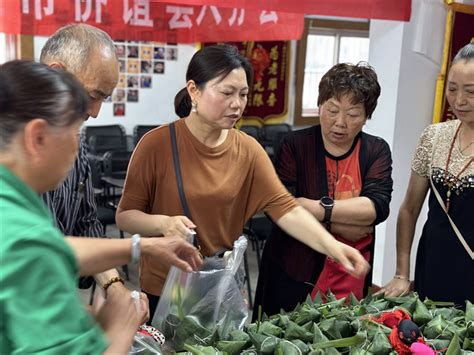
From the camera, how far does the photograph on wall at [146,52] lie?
6699mm

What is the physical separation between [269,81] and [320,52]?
50.0 inches

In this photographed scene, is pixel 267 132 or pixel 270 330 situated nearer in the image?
pixel 270 330

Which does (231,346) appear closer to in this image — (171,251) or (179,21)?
(171,251)

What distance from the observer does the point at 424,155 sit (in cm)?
192

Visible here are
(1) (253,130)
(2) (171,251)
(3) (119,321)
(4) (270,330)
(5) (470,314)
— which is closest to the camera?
(3) (119,321)

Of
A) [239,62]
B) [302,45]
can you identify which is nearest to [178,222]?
[239,62]

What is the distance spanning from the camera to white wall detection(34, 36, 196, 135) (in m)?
6.68

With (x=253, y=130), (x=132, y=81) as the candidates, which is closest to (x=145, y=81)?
(x=132, y=81)

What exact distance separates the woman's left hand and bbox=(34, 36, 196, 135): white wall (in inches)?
214

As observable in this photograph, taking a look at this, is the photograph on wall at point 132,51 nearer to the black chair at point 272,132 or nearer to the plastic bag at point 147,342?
the black chair at point 272,132

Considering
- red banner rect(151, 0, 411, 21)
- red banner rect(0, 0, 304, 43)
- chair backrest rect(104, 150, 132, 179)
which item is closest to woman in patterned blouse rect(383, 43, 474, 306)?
red banner rect(151, 0, 411, 21)

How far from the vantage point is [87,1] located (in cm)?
278

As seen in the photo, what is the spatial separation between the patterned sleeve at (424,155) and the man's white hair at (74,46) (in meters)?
1.17

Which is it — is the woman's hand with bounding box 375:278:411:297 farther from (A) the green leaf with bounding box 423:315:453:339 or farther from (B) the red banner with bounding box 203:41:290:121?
(B) the red banner with bounding box 203:41:290:121
